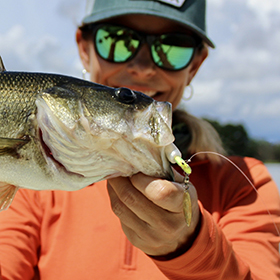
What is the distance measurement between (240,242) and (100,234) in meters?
0.92

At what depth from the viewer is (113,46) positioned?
237 centimetres

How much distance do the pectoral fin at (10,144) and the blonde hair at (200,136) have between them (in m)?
1.57

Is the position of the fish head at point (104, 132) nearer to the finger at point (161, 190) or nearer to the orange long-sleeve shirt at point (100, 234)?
the finger at point (161, 190)

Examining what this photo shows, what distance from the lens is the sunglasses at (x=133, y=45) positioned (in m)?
2.34

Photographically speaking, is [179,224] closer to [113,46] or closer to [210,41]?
[113,46]

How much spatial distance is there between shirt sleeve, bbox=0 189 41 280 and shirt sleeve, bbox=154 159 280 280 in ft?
3.13

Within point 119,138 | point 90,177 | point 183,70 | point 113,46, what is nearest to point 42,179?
point 90,177

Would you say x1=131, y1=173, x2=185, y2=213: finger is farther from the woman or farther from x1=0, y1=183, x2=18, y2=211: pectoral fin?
x1=0, y1=183, x2=18, y2=211: pectoral fin

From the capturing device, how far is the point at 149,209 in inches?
50.9

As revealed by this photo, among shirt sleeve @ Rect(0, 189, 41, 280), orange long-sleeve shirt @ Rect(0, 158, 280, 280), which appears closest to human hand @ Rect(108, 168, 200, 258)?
orange long-sleeve shirt @ Rect(0, 158, 280, 280)

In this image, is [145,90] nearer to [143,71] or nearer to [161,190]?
[143,71]

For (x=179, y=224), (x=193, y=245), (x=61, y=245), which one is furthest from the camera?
(x=61, y=245)

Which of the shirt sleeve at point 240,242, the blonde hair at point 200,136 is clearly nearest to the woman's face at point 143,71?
the blonde hair at point 200,136

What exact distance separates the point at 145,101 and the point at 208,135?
5.10 feet
